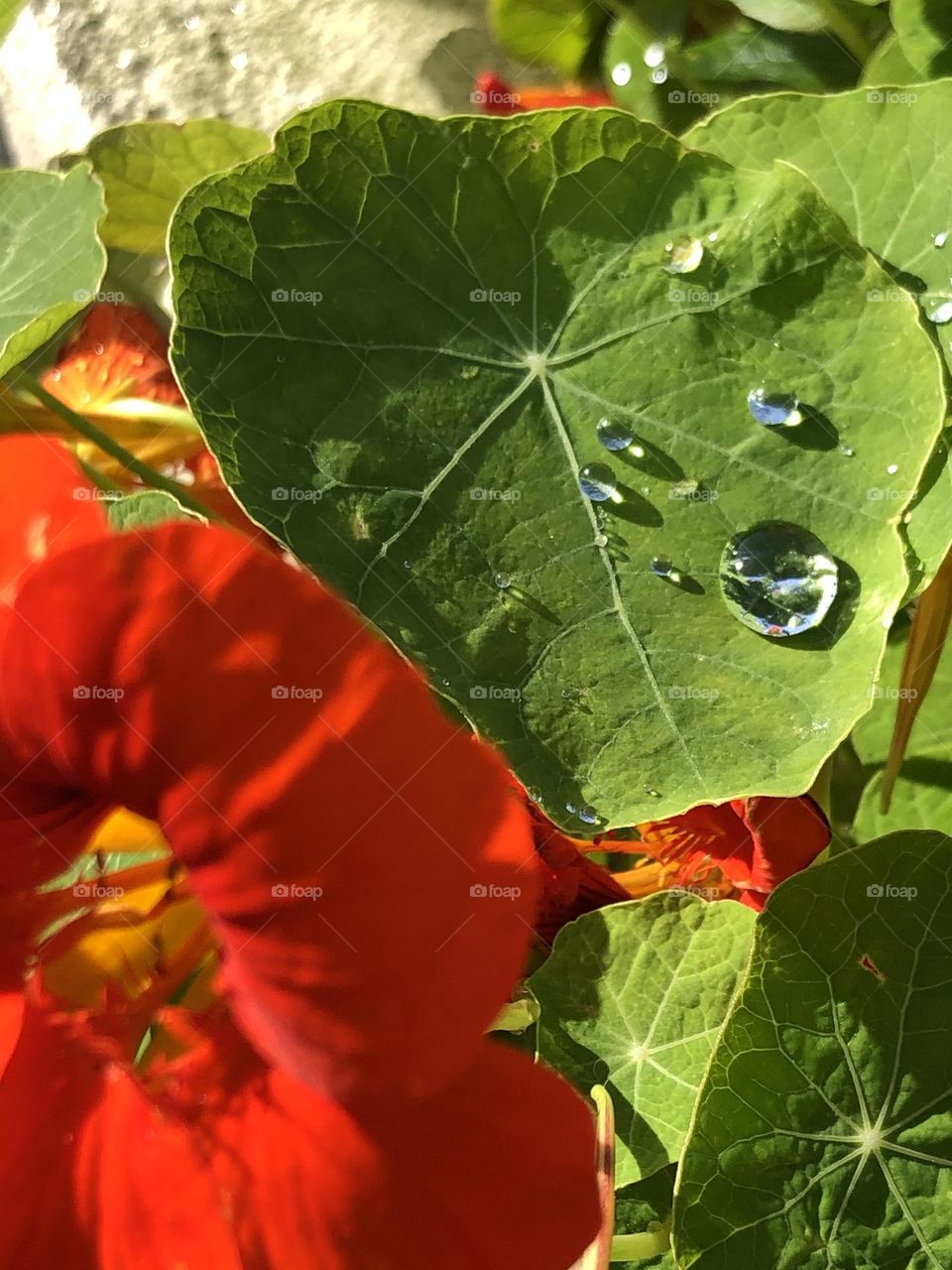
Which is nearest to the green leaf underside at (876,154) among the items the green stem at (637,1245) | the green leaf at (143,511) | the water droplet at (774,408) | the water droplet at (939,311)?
the water droplet at (939,311)

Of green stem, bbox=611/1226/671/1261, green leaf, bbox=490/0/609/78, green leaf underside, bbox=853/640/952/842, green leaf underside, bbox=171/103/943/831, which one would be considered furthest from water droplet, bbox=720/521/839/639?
green leaf, bbox=490/0/609/78

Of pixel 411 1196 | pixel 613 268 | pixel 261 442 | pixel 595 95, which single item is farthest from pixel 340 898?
pixel 595 95

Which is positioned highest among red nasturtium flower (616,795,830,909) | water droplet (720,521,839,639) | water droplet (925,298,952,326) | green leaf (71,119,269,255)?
green leaf (71,119,269,255)

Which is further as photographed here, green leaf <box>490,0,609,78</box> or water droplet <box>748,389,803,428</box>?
green leaf <box>490,0,609,78</box>

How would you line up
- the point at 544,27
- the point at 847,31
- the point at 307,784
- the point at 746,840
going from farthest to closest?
the point at 544,27 → the point at 847,31 → the point at 746,840 → the point at 307,784

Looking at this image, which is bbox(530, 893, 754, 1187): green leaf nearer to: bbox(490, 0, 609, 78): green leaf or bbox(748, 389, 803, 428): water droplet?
bbox(748, 389, 803, 428): water droplet

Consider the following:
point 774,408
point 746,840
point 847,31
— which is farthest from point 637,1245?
point 847,31

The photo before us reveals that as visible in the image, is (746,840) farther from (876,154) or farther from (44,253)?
(44,253)
